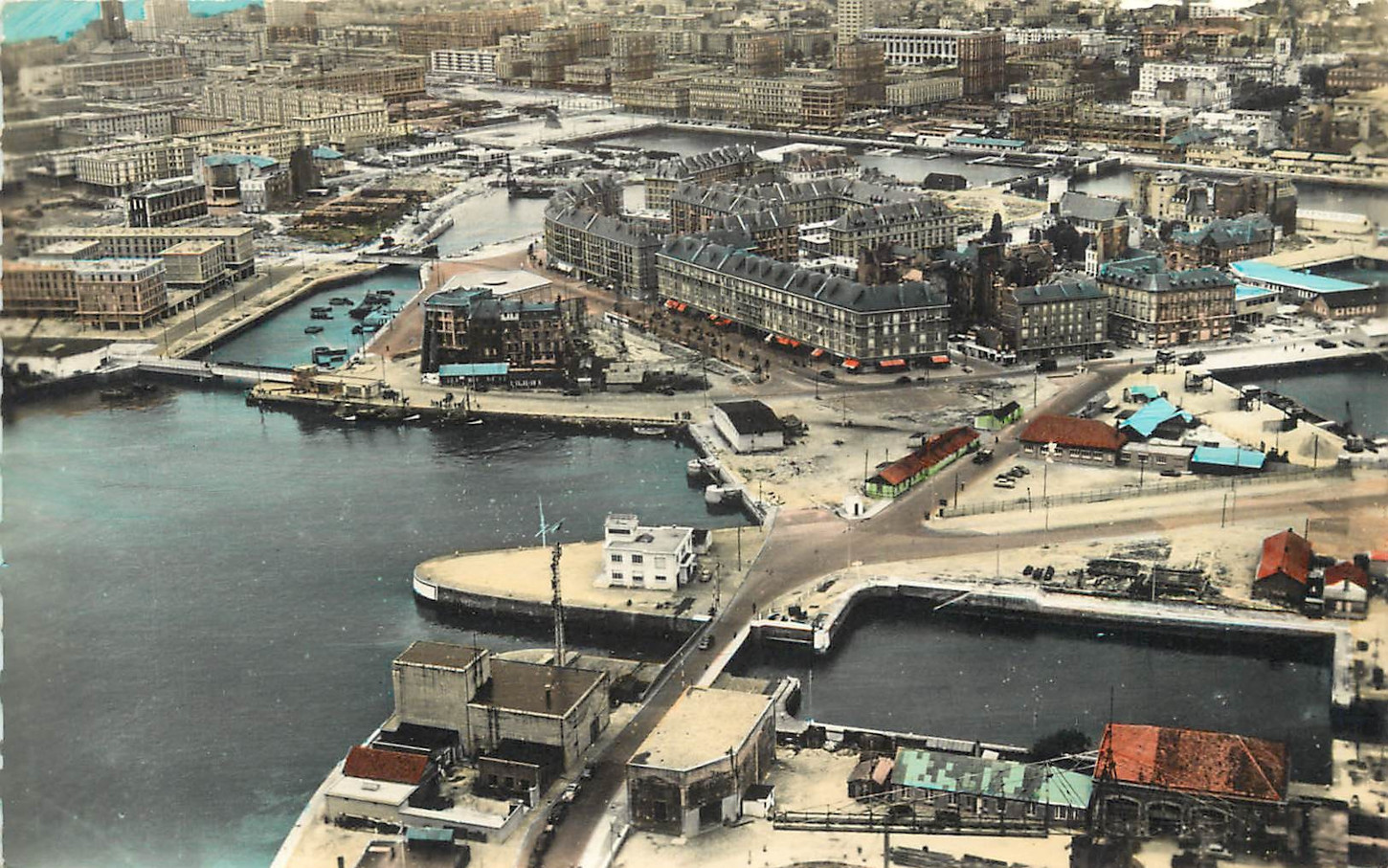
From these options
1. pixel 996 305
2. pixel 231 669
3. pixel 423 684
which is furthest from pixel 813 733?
pixel 996 305

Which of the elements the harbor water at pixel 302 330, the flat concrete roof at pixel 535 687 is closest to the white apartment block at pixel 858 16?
the harbor water at pixel 302 330

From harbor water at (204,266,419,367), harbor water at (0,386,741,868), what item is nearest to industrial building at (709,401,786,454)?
harbor water at (0,386,741,868)

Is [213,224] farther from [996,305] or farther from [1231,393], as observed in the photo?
[1231,393]

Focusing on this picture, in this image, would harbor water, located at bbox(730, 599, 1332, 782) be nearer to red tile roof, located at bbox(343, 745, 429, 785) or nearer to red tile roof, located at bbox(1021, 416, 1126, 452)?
red tile roof, located at bbox(343, 745, 429, 785)

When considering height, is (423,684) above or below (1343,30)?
below

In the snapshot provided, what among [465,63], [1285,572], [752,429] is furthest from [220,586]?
[465,63]

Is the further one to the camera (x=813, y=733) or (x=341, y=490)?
(x=341, y=490)
